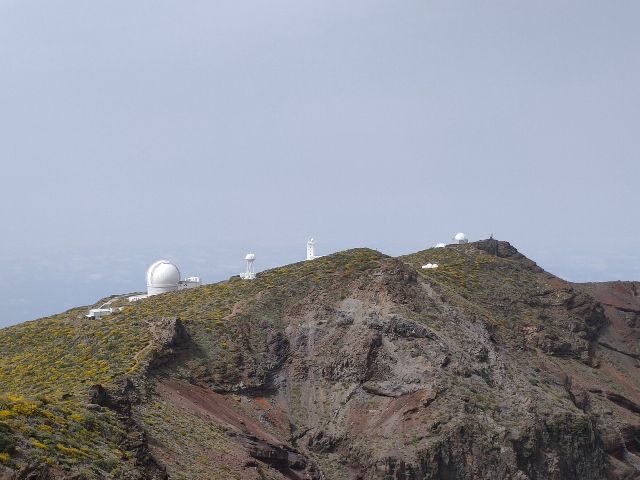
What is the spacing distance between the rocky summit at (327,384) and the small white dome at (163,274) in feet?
17.5

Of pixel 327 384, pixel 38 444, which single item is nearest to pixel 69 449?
pixel 38 444

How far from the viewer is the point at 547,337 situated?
2391 inches

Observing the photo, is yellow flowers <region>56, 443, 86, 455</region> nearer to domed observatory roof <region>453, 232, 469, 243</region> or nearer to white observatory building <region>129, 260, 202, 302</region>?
white observatory building <region>129, 260, 202, 302</region>

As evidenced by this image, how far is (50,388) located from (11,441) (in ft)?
49.9

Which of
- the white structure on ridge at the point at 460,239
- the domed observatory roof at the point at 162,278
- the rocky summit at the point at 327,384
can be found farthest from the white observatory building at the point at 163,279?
the white structure on ridge at the point at 460,239

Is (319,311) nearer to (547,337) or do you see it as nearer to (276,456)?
(276,456)

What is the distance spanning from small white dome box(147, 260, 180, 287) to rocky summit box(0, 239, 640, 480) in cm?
534

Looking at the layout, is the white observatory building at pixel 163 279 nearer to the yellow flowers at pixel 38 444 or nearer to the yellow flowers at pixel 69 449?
the yellow flowers at pixel 69 449

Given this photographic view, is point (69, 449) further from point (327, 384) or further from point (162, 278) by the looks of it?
point (162, 278)

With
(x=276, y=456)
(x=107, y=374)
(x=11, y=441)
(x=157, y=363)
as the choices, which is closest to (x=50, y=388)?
(x=107, y=374)

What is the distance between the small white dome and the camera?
218 ft

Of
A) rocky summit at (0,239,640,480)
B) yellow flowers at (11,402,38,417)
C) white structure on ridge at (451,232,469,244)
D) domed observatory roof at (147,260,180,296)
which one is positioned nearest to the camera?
yellow flowers at (11,402,38,417)

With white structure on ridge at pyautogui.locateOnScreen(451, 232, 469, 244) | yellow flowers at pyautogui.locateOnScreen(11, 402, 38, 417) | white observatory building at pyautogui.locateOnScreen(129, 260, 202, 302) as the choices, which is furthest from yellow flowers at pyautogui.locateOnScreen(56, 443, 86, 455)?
white structure on ridge at pyautogui.locateOnScreen(451, 232, 469, 244)

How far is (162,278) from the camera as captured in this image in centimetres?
6650
